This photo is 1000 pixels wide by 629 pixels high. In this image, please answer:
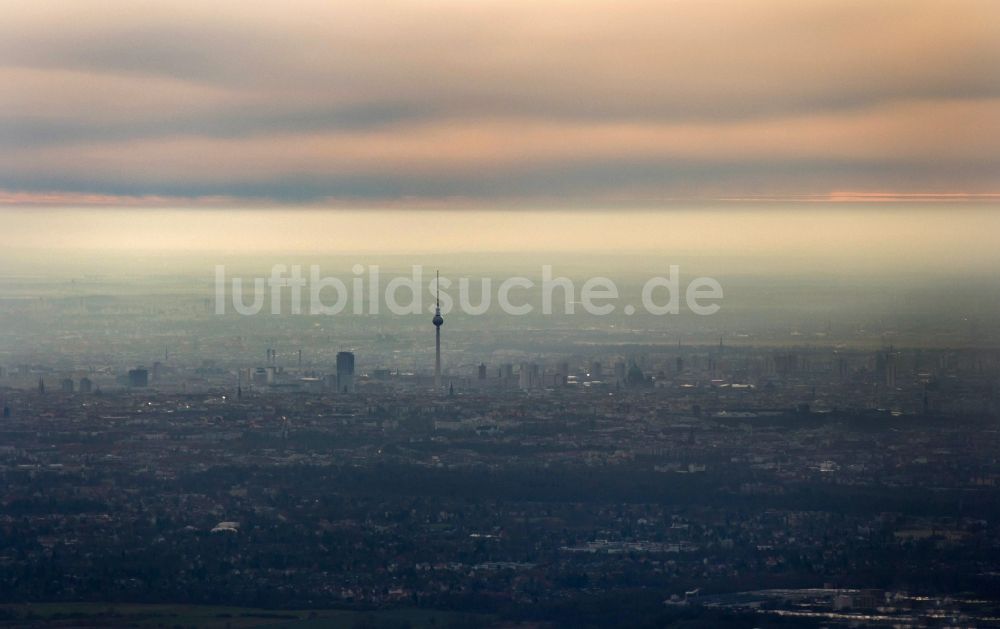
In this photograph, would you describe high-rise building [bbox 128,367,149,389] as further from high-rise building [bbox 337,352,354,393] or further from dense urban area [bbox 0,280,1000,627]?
→ high-rise building [bbox 337,352,354,393]

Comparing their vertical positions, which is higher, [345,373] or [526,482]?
[345,373]

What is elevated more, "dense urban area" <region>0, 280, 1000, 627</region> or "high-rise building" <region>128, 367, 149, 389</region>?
"high-rise building" <region>128, 367, 149, 389</region>

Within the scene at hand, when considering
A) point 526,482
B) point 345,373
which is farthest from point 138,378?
point 526,482

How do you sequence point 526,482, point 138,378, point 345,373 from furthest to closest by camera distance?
point 345,373 → point 138,378 → point 526,482

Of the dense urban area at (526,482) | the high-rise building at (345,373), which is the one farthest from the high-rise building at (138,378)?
the high-rise building at (345,373)

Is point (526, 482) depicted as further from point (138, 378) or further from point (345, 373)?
point (138, 378)

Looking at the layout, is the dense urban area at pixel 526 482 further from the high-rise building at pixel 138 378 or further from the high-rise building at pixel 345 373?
the high-rise building at pixel 138 378

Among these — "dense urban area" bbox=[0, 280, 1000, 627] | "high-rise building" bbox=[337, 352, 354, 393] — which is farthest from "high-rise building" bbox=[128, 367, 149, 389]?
"high-rise building" bbox=[337, 352, 354, 393]

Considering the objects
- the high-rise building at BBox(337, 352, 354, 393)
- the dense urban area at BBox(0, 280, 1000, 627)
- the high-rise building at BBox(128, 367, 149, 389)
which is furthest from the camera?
the high-rise building at BBox(128, 367, 149, 389)

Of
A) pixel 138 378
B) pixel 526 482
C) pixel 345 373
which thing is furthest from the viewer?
pixel 345 373
